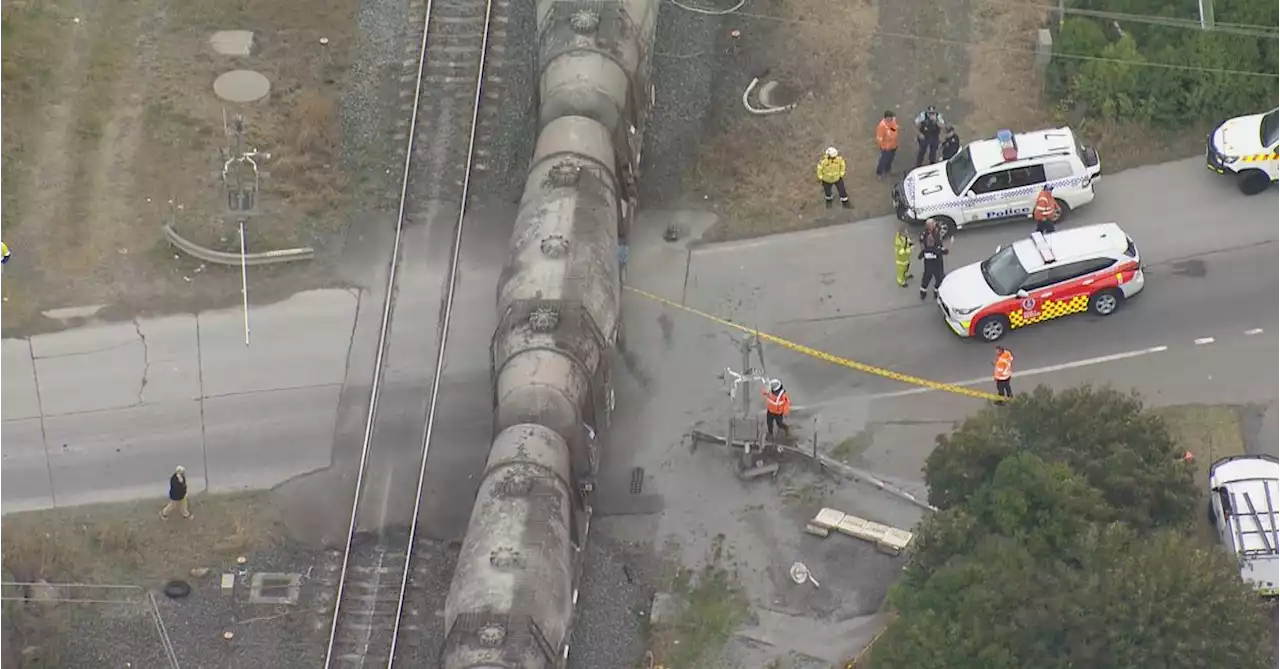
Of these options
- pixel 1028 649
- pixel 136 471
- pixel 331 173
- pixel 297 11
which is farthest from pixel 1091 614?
pixel 297 11

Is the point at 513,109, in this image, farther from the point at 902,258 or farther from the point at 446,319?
the point at 902,258

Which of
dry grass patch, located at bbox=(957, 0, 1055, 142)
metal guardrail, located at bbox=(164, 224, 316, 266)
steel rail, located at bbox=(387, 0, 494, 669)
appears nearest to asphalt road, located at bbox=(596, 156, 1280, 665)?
dry grass patch, located at bbox=(957, 0, 1055, 142)

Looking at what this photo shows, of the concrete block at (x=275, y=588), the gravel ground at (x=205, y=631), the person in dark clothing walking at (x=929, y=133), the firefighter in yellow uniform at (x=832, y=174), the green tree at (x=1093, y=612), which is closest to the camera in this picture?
the green tree at (x=1093, y=612)

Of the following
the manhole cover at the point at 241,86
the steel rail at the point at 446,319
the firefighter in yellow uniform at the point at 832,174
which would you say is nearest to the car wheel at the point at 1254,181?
the firefighter in yellow uniform at the point at 832,174

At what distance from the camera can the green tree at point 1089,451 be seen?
1007 inches

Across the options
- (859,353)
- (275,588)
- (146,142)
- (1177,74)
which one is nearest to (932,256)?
(859,353)

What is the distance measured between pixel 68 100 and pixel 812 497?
17.3m

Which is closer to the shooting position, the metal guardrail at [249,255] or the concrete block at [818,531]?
the concrete block at [818,531]

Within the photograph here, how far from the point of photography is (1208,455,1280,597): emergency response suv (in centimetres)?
2606

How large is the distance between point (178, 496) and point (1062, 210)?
A: 15.2 metres

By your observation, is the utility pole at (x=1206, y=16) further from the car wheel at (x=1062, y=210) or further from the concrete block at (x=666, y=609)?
the concrete block at (x=666, y=609)

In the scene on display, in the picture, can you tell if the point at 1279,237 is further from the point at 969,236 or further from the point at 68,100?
the point at 68,100

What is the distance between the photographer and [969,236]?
3334 cm

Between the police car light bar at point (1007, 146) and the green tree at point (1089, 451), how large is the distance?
23.1 ft
